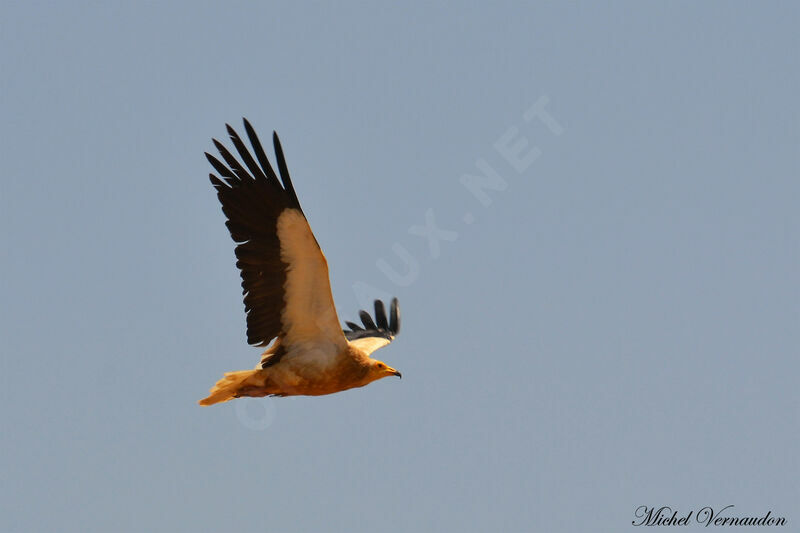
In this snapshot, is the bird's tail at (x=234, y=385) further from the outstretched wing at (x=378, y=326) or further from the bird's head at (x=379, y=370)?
the outstretched wing at (x=378, y=326)

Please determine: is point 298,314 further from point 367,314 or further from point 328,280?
point 367,314

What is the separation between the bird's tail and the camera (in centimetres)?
1409

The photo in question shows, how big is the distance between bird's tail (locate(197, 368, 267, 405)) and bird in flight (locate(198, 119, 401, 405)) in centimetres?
1

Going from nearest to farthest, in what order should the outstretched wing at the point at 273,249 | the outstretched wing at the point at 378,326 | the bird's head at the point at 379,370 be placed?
the outstretched wing at the point at 273,249, the bird's head at the point at 379,370, the outstretched wing at the point at 378,326

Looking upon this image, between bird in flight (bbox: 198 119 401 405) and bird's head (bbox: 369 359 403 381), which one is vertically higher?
bird in flight (bbox: 198 119 401 405)

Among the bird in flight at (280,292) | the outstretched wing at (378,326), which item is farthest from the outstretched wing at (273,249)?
the outstretched wing at (378,326)

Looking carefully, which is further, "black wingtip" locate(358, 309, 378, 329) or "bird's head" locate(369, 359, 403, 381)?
"black wingtip" locate(358, 309, 378, 329)

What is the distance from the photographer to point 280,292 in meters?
13.8

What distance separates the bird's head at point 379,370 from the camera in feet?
47.0

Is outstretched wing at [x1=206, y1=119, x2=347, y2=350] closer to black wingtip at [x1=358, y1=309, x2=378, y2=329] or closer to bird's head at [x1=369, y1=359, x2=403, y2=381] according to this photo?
bird's head at [x1=369, y1=359, x2=403, y2=381]

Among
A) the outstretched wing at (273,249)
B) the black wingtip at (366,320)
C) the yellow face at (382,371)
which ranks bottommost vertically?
the yellow face at (382,371)

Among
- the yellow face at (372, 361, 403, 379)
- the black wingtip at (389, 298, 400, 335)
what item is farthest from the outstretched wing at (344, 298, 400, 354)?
the yellow face at (372, 361, 403, 379)

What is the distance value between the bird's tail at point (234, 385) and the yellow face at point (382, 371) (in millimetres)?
1379

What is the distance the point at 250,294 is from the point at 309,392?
1.42 m
